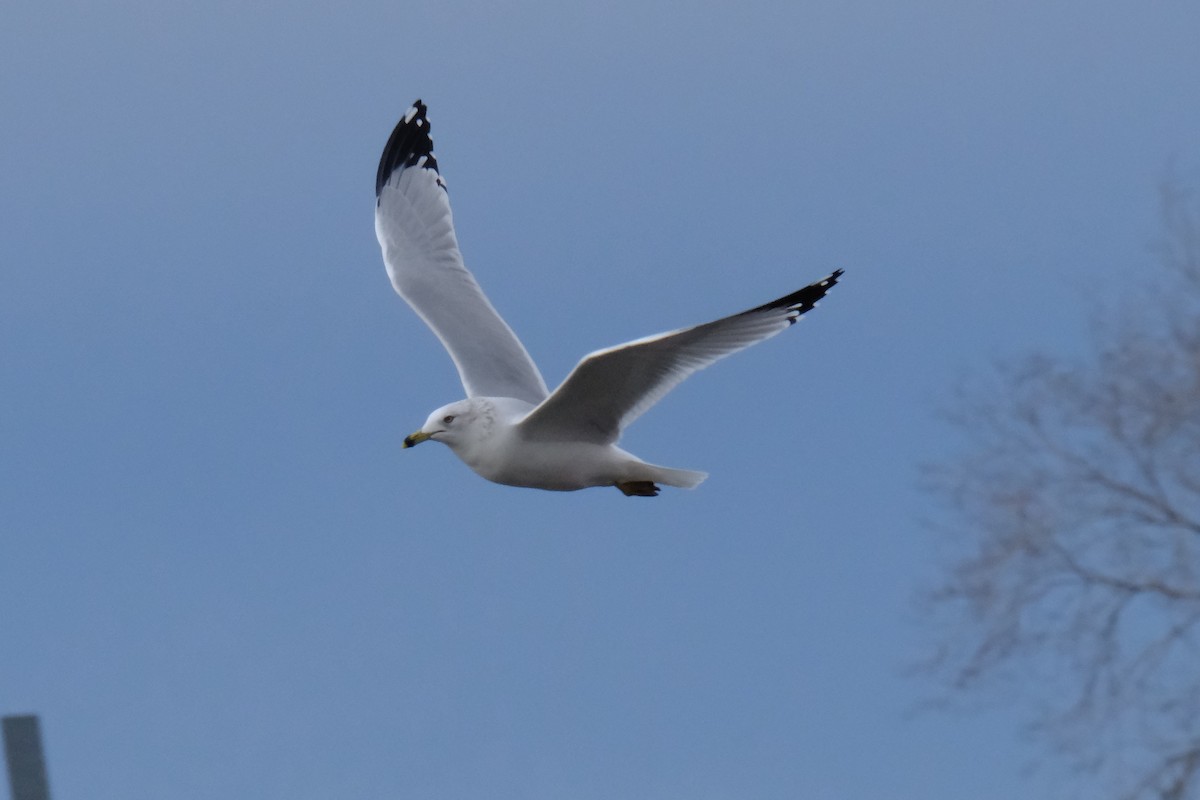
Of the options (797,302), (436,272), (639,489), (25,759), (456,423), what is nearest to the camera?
(25,759)

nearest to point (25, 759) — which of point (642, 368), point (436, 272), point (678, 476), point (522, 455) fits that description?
point (522, 455)

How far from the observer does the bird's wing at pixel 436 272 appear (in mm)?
4348

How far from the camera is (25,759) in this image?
2.27 meters

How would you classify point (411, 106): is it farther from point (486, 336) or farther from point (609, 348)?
point (609, 348)

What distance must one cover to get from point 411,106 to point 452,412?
2424 millimetres

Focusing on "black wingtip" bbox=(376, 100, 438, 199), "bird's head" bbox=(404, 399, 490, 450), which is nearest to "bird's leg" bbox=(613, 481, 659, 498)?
"bird's head" bbox=(404, 399, 490, 450)

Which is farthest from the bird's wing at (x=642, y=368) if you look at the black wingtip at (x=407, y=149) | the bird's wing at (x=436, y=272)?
the black wingtip at (x=407, y=149)

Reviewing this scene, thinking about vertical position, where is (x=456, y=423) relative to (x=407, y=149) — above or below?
below

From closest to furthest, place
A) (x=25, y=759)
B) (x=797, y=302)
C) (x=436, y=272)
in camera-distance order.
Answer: (x=25, y=759) < (x=797, y=302) < (x=436, y=272)

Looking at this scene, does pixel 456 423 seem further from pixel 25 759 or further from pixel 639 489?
pixel 25 759

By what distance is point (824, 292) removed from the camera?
11.6ft

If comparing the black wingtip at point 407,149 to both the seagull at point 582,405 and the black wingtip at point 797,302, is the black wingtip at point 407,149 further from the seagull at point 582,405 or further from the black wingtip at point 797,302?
the black wingtip at point 797,302

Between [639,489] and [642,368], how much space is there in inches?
16.5

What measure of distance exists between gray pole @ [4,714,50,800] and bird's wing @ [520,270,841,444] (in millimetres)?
1425
